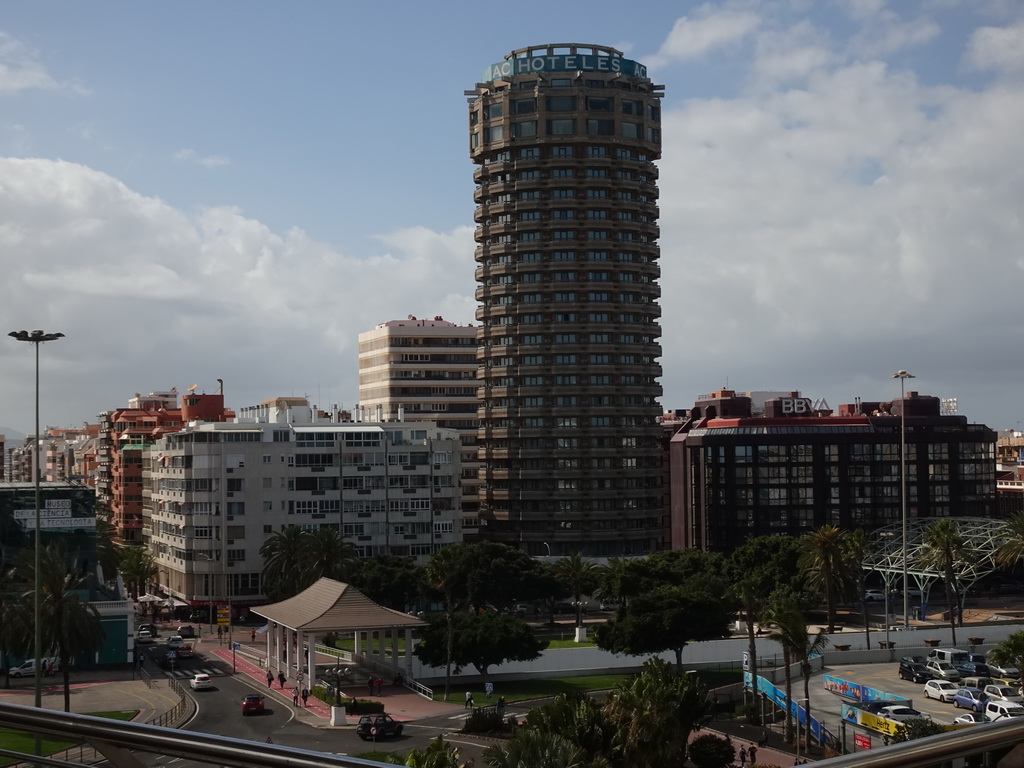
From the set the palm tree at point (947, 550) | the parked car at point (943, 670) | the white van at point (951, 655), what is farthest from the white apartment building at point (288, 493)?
the parked car at point (943, 670)

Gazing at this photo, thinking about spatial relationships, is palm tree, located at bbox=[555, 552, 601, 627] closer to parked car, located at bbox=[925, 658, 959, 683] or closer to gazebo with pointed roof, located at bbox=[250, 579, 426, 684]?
gazebo with pointed roof, located at bbox=[250, 579, 426, 684]

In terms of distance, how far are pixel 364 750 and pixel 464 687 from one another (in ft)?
77.1

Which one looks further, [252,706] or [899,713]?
[252,706]

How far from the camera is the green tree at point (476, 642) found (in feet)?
283

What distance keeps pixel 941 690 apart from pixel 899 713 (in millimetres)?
14241

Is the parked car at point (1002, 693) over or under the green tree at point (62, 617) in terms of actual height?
under

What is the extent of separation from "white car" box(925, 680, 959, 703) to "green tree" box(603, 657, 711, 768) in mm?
33068

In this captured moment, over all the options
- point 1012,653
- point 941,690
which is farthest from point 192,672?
point 1012,653

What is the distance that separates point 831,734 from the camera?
67688 millimetres

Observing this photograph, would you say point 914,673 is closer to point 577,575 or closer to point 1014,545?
point 1014,545

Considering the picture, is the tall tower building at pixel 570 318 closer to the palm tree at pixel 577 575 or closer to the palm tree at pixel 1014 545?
the palm tree at pixel 577 575

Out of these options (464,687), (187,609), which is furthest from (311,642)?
(187,609)

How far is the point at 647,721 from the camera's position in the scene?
48.8m

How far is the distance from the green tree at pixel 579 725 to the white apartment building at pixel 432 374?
13508 centimetres
